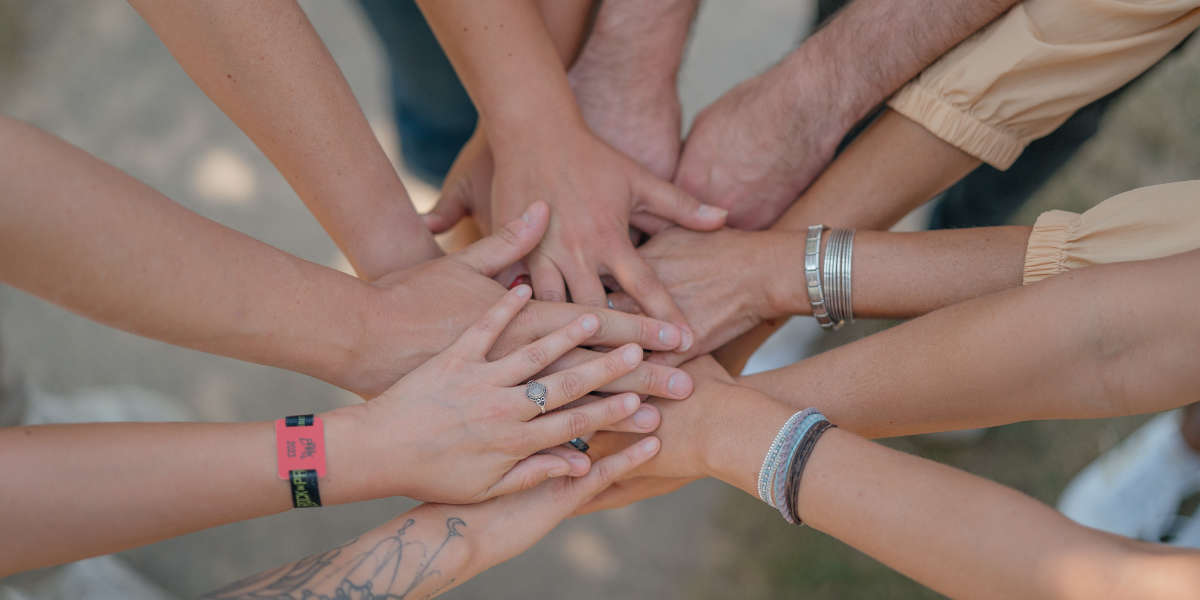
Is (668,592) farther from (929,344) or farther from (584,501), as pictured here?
(929,344)

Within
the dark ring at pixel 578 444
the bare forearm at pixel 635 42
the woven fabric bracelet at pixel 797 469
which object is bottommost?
the woven fabric bracelet at pixel 797 469

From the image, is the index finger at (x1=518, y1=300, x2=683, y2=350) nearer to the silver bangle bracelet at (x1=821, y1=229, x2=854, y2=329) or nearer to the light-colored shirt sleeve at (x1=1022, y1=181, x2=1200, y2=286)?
the silver bangle bracelet at (x1=821, y1=229, x2=854, y2=329)

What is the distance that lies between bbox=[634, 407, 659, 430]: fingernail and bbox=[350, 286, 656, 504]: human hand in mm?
22

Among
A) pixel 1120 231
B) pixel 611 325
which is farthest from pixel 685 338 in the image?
pixel 1120 231

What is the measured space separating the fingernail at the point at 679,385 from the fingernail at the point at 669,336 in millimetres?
47

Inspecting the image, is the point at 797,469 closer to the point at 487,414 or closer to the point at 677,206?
the point at 487,414

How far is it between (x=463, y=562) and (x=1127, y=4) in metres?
1.04

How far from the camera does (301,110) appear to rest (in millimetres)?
1136

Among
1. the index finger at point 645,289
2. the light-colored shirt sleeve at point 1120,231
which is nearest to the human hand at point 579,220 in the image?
the index finger at point 645,289

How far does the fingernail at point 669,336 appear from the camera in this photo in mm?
1175

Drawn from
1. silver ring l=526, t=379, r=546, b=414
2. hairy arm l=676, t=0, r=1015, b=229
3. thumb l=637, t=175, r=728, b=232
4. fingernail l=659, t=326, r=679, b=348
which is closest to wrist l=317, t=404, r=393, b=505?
silver ring l=526, t=379, r=546, b=414

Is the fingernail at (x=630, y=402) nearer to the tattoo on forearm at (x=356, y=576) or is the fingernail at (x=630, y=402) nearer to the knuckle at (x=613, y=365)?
the knuckle at (x=613, y=365)

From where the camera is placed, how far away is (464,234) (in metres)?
1.51

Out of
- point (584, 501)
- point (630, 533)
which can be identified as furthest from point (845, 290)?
point (630, 533)
